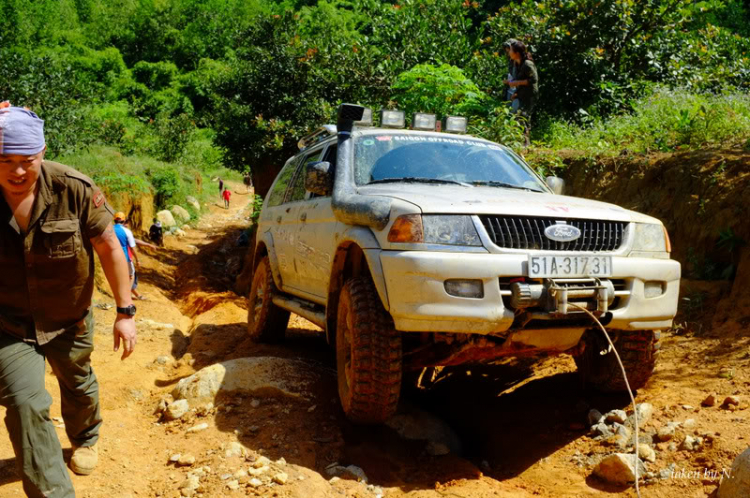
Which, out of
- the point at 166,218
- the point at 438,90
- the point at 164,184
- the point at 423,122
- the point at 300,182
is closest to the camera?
the point at 423,122

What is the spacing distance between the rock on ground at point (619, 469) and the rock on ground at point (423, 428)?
106cm

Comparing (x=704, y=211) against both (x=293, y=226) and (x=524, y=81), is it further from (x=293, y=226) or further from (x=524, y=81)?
(x=524, y=81)

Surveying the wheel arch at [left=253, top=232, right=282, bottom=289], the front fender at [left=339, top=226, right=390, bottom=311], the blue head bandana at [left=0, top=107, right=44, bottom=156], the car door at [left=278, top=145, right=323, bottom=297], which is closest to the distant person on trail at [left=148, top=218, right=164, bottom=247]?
the wheel arch at [left=253, top=232, right=282, bottom=289]

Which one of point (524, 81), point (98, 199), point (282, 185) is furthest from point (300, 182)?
point (524, 81)

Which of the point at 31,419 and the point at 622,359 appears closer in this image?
the point at 31,419

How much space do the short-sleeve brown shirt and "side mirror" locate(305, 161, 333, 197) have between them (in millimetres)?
1662

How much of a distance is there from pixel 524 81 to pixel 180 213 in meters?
15.3

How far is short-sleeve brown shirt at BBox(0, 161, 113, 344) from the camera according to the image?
9.86 feet

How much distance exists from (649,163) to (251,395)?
501 cm

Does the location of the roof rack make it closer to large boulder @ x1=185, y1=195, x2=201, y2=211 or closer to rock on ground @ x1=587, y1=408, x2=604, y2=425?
rock on ground @ x1=587, y1=408, x2=604, y2=425

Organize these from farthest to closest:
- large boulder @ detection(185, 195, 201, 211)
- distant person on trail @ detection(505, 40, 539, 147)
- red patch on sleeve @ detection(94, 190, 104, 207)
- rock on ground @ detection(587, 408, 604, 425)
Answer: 1. large boulder @ detection(185, 195, 201, 211)
2. distant person on trail @ detection(505, 40, 539, 147)
3. rock on ground @ detection(587, 408, 604, 425)
4. red patch on sleeve @ detection(94, 190, 104, 207)

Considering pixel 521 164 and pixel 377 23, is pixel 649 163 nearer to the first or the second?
pixel 521 164

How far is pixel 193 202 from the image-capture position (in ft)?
80.8

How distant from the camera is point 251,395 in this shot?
15.3 ft
